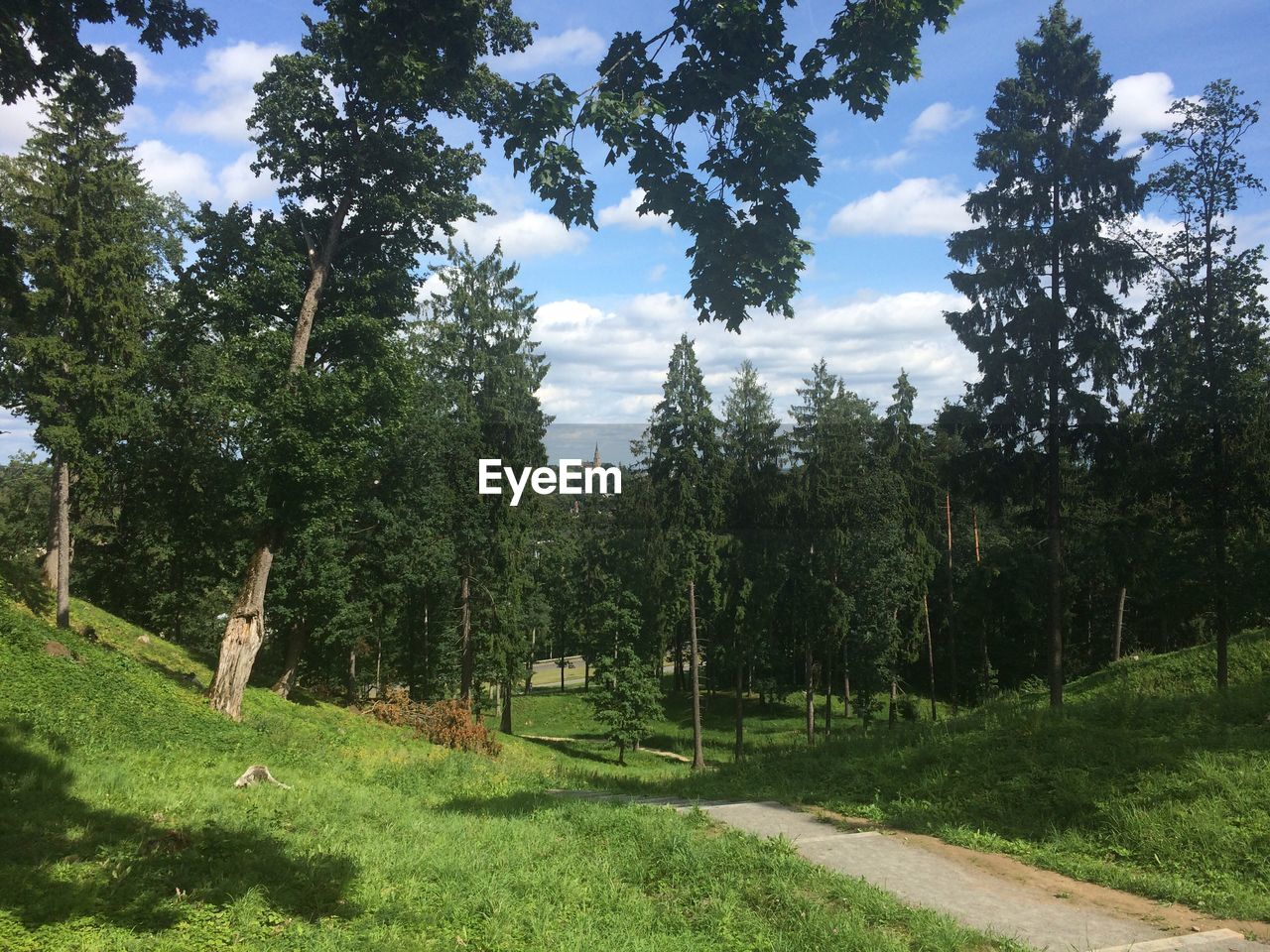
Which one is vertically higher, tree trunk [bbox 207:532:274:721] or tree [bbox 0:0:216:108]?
tree [bbox 0:0:216:108]

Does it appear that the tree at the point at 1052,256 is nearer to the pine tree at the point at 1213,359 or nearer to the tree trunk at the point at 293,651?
the pine tree at the point at 1213,359

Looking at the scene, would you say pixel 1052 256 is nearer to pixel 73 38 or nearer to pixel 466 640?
pixel 73 38

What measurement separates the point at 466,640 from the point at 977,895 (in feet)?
96.4

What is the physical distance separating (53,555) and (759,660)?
90.2 feet

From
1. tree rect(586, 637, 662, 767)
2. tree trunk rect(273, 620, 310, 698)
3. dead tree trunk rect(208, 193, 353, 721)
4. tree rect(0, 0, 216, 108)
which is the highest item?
tree rect(0, 0, 216, 108)

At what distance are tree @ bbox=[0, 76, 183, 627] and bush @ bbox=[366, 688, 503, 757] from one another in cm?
985

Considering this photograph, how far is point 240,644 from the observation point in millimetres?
17219

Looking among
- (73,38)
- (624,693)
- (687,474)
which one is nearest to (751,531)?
(687,474)

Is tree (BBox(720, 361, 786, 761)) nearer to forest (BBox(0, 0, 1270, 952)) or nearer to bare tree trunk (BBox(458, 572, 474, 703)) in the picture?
forest (BBox(0, 0, 1270, 952))

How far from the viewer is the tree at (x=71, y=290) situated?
20.7 m

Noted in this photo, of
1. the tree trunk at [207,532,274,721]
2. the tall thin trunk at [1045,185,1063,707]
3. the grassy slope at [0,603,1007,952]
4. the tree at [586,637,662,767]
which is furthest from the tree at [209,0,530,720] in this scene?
the tree at [586,637,662,767]

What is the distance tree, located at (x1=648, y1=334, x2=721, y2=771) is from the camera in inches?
1145

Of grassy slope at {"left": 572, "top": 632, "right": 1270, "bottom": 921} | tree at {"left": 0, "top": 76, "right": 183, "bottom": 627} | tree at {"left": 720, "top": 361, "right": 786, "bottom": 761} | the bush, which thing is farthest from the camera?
tree at {"left": 720, "top": 361, "right": 786, "bottom": 761}

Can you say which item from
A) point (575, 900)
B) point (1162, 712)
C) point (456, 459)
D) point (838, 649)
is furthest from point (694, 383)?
point (575, 900)
